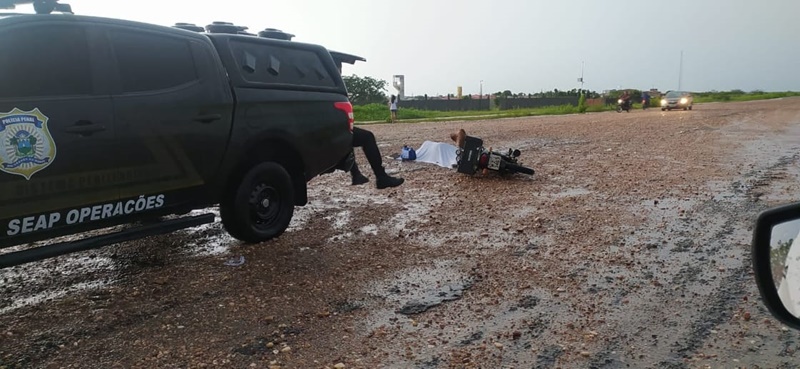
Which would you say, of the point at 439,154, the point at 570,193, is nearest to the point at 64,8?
the point at 570,193

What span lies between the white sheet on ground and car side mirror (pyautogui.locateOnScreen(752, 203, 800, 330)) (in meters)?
9.55

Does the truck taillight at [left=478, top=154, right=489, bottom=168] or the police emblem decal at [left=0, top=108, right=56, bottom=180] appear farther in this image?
the truck taillight at [left=478, top=154, right=489, bottom=168]

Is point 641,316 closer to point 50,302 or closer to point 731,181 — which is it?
point 50,302

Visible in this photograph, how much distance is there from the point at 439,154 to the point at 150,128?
7740 millimetres

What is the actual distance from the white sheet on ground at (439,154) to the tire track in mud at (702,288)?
4.96 metres

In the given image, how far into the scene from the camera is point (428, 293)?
4.52 metres

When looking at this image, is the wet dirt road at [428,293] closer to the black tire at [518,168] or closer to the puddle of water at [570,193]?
the puddle of water at [570,193]

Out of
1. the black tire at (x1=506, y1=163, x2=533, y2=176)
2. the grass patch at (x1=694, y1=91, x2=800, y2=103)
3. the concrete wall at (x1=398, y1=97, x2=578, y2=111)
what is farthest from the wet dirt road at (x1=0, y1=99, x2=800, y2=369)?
the grass patch at (x1=694, y1=91, x2=800, y2=103)

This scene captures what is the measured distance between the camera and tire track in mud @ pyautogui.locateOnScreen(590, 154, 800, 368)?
11.4ft

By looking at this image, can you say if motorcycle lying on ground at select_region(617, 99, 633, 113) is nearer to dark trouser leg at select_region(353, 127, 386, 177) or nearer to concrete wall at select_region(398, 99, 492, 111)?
concrete wall at select_region(398, 99, 492, 111)

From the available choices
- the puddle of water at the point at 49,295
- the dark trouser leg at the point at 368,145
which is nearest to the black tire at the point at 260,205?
the puddle of water at the point at 49,295

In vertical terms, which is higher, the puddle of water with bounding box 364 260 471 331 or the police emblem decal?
the police emblem decal

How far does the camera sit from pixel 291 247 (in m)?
5.77

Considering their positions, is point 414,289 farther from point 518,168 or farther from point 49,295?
point 518,168
